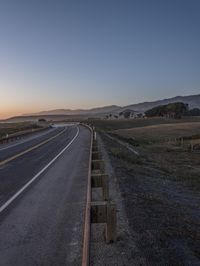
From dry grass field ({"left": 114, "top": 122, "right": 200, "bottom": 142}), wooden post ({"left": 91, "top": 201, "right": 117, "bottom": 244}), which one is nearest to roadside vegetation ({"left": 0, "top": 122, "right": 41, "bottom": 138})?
dry grass field ({"left": 114, "top": 122, "right": 200, "bottom": 142})

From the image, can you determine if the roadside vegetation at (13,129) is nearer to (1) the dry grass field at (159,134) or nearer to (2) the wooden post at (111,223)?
(1) the dry grass field at (159,134)

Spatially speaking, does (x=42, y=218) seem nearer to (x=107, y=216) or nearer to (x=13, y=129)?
(x=107, y=216)

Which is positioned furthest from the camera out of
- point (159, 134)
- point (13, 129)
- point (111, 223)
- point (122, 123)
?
point (122, 123)

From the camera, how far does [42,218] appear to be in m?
9.30

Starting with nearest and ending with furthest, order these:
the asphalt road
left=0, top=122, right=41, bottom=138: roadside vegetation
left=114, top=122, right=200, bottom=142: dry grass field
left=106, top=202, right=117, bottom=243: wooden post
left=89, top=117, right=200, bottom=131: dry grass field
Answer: the asphalt road, left=106, top=202, right=117, bottom=243: wooden post, left=0, top=122, right=41, bottom=138: roadside vegetation, left=114, top=122, right=200, bottom=142: dry grass field, left=89, top=117, right=200, bottom=131: dry grass field

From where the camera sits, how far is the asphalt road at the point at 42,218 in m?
6.86

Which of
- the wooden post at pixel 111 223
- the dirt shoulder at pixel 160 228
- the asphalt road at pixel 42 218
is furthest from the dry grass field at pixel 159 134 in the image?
the wooden post at pixel 111 223

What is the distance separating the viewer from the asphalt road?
6.86 m

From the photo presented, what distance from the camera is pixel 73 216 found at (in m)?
9.41

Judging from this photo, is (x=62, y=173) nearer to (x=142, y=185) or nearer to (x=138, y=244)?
(x=142, y=185)

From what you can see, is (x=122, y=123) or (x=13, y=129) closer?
(x=13, y=129)

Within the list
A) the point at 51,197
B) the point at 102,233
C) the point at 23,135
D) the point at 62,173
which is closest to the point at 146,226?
the point at 102,233

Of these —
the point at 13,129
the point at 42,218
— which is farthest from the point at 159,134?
the point at 42,218

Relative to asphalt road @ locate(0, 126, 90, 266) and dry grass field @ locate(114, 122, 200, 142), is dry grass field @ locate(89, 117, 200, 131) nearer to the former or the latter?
dry grass field @ locate(114, 122, 200, 142)
